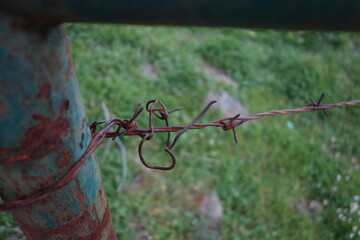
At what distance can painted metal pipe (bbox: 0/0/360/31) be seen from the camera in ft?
1.41

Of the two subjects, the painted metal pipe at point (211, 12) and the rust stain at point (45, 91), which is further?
the rust stain at point (45, 91)

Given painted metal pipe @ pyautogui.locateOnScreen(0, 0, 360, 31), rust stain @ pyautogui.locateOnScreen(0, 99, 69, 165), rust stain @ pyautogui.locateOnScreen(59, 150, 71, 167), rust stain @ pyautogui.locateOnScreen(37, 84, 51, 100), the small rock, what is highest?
painted metal pipe @ pyautogui.locateOnScreen(0, 0, 360, 31)

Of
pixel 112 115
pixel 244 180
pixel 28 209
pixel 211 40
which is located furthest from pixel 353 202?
pixel 28 209

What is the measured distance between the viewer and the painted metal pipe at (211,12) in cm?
43

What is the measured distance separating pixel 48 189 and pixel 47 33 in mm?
296

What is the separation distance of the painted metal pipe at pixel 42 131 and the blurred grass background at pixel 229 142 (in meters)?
1.16

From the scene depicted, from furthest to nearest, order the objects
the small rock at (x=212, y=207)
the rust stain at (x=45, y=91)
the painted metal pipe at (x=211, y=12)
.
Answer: the small rock at (x=212, y=207) → the rust stain at (x=45, y=91) → the painted metal pipe at (x=211, y=12)

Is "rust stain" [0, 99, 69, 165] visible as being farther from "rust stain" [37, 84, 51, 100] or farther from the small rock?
the small rock

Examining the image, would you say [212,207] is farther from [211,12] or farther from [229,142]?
[211,12]

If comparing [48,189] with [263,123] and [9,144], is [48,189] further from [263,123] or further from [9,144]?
[263,123]

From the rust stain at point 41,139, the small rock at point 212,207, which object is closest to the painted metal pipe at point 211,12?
the rust stain at point 41,139

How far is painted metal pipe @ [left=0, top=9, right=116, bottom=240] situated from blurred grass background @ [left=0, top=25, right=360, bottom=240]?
1157 millimetres

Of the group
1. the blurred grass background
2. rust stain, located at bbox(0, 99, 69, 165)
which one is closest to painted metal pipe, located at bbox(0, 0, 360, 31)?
rust stain, located at bbox(0, 99, 69, 165)

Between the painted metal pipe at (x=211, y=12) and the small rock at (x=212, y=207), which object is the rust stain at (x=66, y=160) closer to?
the painted metal pipe at (x=211, y=12)
